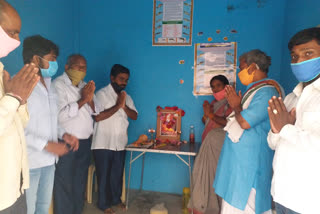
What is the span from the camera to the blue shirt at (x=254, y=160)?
1.73 m

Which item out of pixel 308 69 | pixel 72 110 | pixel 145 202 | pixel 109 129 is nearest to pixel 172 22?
pixel 109 129

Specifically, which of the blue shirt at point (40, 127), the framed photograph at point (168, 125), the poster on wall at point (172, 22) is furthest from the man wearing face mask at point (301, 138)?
the poster on wall at point (172, 22)

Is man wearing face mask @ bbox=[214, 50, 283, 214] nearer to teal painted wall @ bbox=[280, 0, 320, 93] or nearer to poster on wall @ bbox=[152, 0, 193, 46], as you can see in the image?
teal painted wall @ bbox=[280, 0, 320, 93]

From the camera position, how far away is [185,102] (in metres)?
3.26

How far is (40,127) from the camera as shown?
5.38 feet

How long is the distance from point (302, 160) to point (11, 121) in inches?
56.7

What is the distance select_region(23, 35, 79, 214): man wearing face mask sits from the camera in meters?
1.60

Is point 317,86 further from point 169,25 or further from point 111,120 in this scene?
point 169,25

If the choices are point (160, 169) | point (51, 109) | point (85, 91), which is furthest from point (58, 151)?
point (160, 169)

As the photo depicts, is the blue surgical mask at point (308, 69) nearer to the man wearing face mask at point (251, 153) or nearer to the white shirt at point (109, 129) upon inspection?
the man wearing face mask at point (251, 153)

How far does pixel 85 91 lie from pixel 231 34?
2.04 metres

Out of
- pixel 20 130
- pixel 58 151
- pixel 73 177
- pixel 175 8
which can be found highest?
pixel 175 8

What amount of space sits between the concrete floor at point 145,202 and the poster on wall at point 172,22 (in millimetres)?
2112

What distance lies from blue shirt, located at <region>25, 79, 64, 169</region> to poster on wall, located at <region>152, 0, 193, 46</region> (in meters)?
1.91
